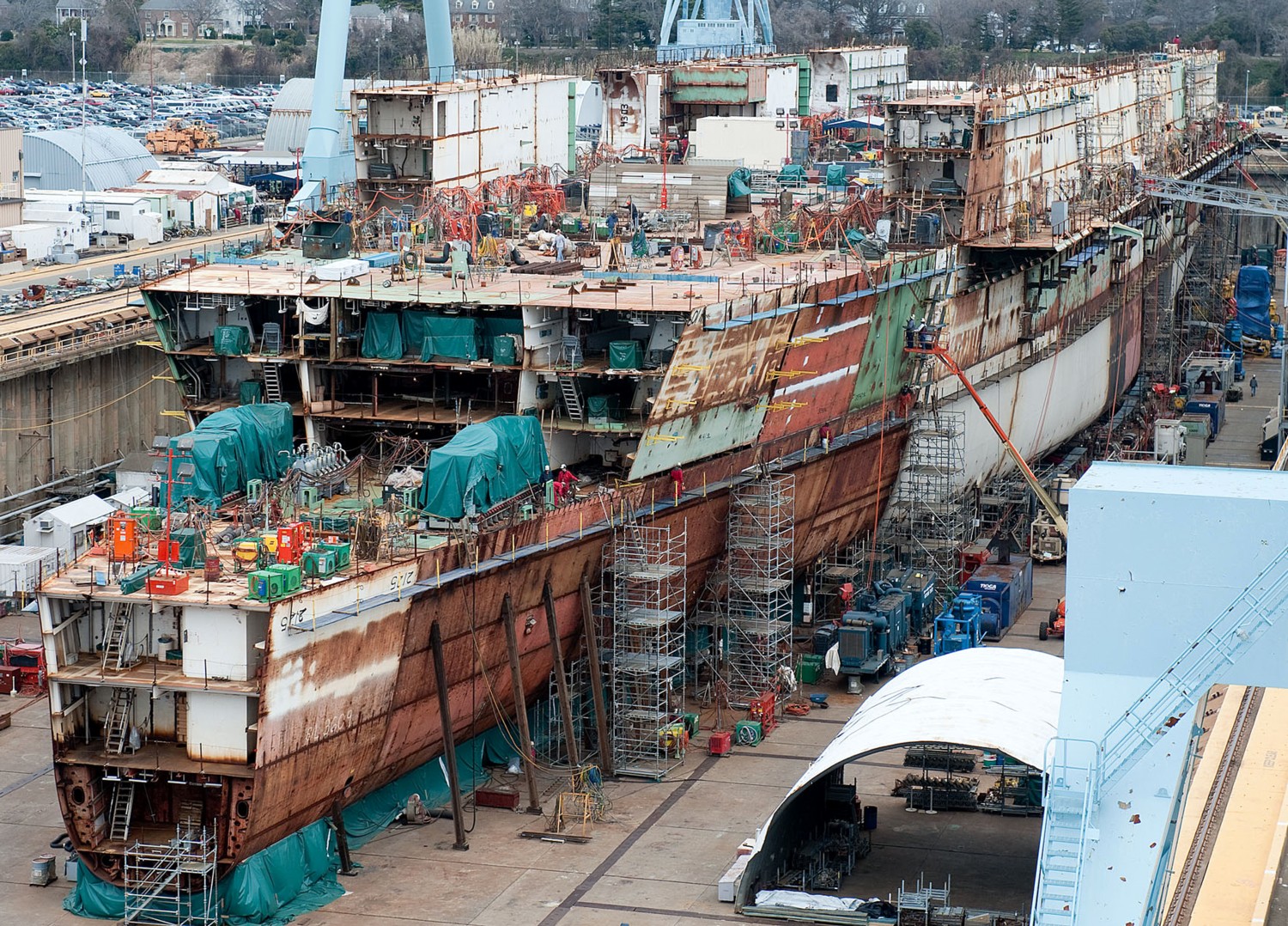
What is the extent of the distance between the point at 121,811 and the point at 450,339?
13.4m

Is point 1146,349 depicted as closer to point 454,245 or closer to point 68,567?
point 454,245

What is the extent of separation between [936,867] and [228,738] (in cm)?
1207

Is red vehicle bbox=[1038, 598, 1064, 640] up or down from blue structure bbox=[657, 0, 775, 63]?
down

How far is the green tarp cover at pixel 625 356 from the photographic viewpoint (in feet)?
133

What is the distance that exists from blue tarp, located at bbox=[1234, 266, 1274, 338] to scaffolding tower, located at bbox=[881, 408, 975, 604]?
33.4 m

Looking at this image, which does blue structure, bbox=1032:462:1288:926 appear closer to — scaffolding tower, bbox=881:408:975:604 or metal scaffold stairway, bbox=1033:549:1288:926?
metal scaffold stairway, bbox=1033:549:1288:926

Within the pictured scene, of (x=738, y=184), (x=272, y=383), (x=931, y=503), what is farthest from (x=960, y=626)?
(x=738, y=184)

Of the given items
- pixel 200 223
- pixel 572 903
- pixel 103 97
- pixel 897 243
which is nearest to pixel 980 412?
pixel 897 243

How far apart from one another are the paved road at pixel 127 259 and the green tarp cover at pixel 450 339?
26043mm

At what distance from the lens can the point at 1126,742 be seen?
Answer: 23.9 m

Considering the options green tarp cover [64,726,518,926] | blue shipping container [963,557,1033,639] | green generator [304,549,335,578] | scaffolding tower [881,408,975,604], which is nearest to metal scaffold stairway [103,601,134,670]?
green generator [304,549,335,578]

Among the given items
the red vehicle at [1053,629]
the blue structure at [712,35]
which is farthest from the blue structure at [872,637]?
the blue structure at [712,35]

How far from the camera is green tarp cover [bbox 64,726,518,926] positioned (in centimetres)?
3180

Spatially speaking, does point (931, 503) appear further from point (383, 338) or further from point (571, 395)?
point (383, 338)
